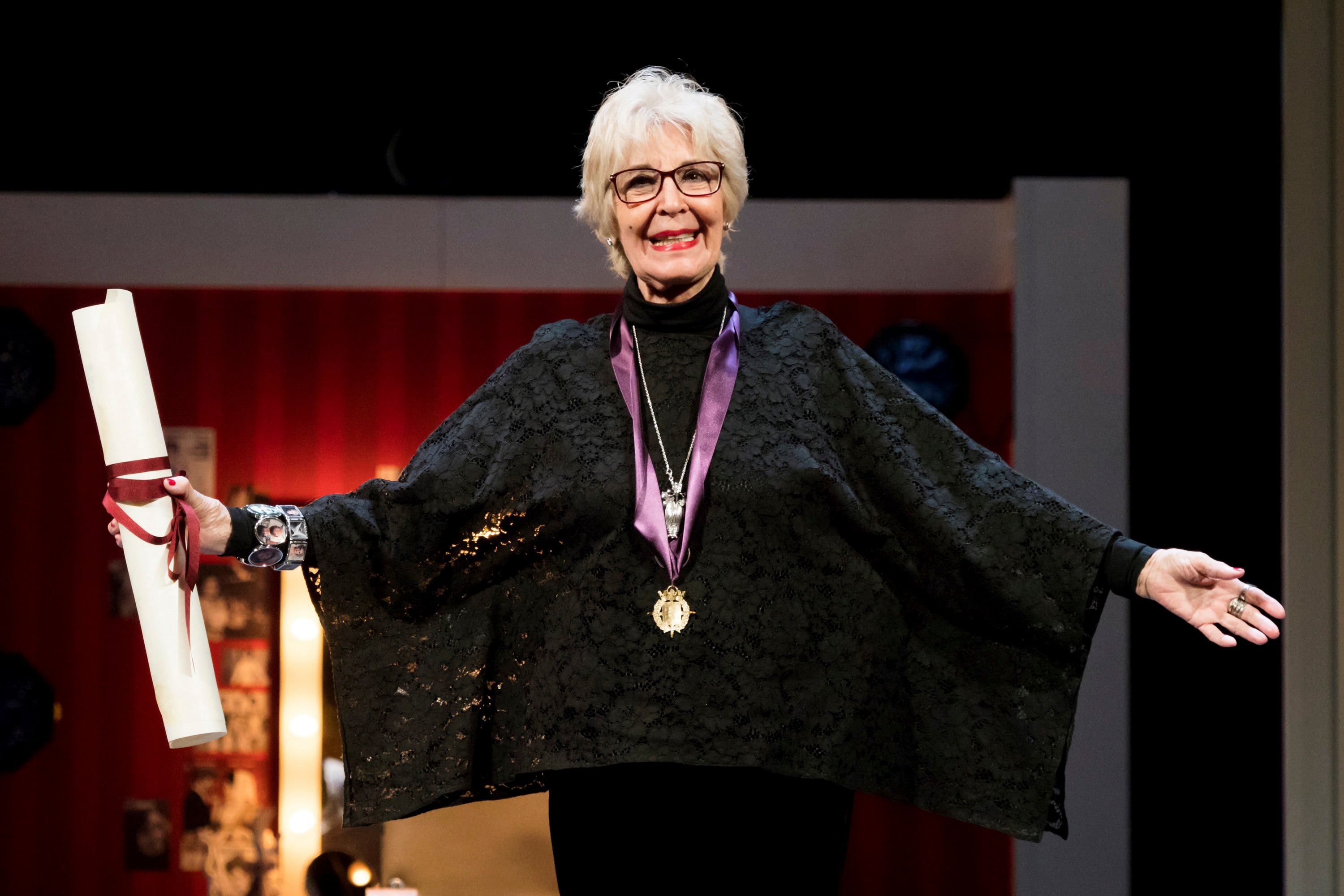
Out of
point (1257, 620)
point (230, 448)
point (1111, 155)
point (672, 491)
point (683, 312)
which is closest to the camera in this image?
point (1257, 620)

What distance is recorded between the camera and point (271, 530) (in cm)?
167

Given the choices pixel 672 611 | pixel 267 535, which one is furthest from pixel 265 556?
pixel 672 611

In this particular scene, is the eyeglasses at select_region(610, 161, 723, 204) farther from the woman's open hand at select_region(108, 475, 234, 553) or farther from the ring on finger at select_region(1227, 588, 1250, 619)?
the ring on finger at select_region(1227, 588, 1250, 619)

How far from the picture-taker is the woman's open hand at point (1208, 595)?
1.53m

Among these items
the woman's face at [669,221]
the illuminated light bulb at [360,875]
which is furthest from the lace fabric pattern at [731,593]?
the illuminated light bulb at [360,875]

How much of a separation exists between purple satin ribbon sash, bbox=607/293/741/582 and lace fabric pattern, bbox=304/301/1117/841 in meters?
0.02

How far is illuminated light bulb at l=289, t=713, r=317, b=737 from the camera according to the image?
11.2 feet

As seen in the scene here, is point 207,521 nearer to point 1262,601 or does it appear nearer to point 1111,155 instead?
point 1262,601

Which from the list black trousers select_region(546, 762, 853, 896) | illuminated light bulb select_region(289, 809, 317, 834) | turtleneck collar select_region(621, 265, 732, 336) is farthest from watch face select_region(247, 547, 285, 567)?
illuminated light bulb select_region(289, 809, 317, 834)

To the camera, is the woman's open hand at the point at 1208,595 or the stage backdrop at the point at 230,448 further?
the stage backdrop at the point at 230,448

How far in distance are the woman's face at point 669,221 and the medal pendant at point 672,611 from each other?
45 centimetres

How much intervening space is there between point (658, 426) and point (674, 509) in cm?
13

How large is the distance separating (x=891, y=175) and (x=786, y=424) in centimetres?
232

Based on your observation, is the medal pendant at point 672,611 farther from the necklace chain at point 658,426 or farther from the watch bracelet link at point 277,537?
the watch bracelet link at point 277,537
